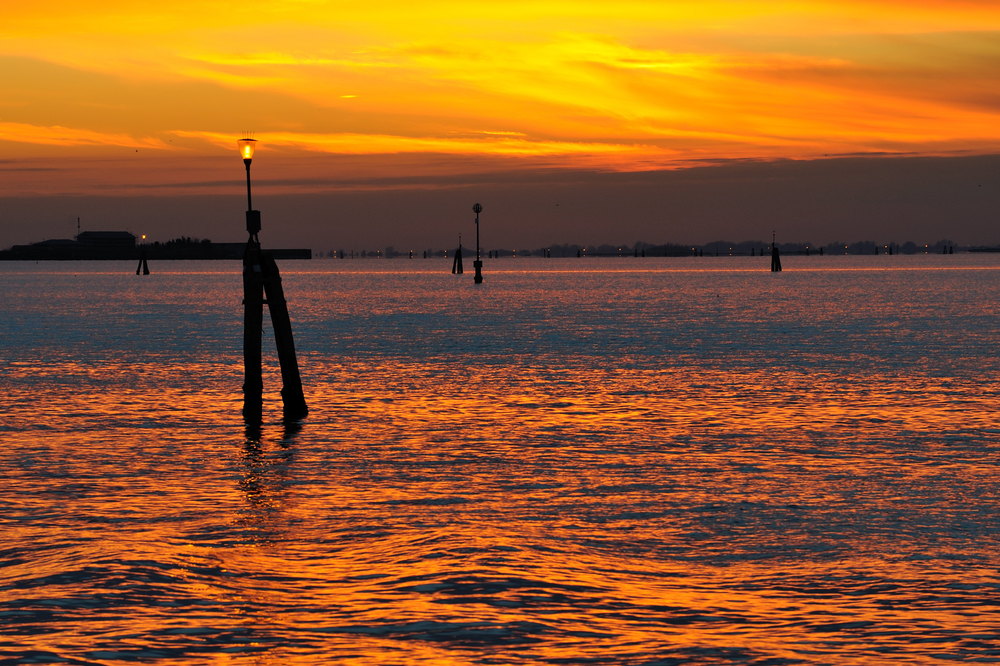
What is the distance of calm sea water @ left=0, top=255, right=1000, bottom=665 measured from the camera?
35.1ft

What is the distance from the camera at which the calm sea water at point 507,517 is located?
1070 centimetres

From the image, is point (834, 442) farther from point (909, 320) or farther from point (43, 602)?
point (909, 320)

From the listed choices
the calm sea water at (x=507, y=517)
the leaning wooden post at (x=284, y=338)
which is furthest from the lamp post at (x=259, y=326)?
the calm sea water at (x=507, y=517)

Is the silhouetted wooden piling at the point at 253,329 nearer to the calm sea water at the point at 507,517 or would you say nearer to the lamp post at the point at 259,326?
the lamp post at the point at 259,326

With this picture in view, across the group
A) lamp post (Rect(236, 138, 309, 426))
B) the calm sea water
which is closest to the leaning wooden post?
lamp post (Rect(236, 138, 309, 426))

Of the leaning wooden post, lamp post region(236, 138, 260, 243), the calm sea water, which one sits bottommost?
the calm sea water

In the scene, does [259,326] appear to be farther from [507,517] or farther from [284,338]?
[507,517]

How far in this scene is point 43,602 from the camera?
38.6ft

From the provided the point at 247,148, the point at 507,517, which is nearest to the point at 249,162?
the point at 247,148

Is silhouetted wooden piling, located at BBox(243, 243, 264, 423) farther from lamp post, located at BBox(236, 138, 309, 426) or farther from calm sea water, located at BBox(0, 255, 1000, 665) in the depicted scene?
calm sea water, located at BBox(0, 255, 1000, 665)

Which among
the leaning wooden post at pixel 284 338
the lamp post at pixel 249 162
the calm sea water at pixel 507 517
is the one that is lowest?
the calm sea water at pixel 507 517

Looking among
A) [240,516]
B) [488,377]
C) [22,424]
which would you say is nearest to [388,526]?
[240,516]

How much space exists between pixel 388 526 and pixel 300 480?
4.08 metres

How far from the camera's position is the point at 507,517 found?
1600 cm
